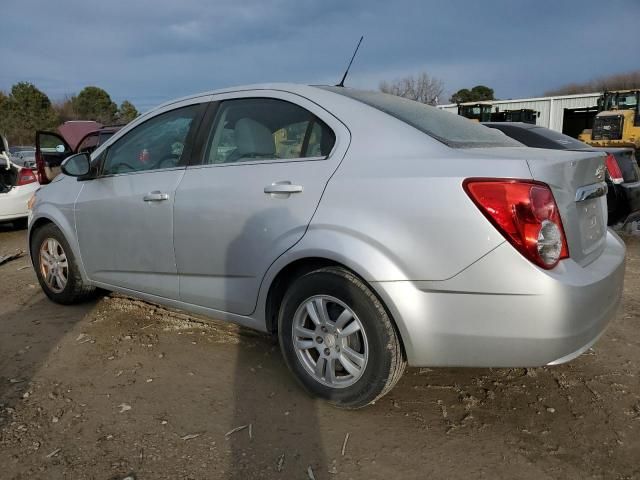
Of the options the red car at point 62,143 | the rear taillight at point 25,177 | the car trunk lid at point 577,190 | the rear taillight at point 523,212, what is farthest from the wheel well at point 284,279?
the rear taillight at point 25,177

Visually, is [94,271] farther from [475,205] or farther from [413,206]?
[475,205]

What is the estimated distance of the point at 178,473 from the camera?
7.39 ft

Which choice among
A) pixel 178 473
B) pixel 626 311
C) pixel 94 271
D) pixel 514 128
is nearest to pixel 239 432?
pixel 178 473

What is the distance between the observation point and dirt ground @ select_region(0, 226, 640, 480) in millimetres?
2287

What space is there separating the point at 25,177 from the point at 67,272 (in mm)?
4993

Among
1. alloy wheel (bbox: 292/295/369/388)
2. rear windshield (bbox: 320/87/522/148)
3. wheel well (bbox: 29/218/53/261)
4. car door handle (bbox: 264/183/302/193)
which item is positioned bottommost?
alloy wheel (bbox: 292/295/369/388)

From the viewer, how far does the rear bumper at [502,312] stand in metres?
2.12

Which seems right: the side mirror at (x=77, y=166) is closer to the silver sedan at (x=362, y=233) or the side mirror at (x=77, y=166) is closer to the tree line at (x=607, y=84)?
the silver sedan at (x=362, y=233)

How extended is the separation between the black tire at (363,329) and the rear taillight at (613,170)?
5.16 meters

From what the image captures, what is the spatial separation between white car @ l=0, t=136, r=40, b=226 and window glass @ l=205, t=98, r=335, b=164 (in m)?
6.16

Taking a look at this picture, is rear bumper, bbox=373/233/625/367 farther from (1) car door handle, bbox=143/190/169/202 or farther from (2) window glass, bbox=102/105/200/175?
(2) window glass, bbox=102/105/200/175

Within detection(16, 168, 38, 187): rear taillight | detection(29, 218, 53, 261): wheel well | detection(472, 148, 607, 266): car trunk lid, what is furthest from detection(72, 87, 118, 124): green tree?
detection(472, 148, 607, 266): car trunk lid


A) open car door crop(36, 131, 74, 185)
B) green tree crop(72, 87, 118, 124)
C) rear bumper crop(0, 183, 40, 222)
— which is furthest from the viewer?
green tree crop(72, 87, 118, 124)

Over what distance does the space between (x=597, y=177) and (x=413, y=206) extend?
1052mm
